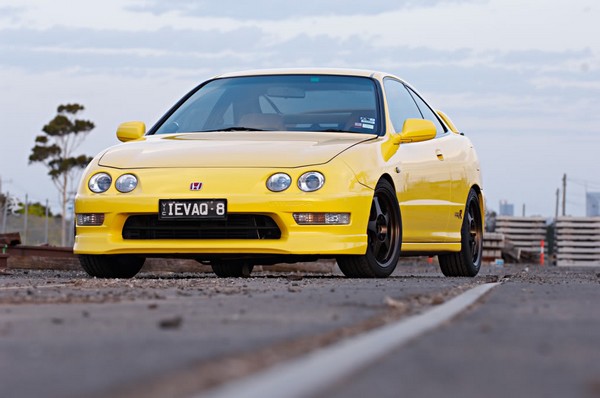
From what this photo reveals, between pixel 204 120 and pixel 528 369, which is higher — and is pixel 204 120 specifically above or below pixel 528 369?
above

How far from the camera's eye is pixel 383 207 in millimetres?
10148

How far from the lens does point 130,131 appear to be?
10.8 meters

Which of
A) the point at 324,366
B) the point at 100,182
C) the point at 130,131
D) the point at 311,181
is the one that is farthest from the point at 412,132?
the point at 324,366

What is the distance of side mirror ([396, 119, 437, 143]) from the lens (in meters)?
10.3

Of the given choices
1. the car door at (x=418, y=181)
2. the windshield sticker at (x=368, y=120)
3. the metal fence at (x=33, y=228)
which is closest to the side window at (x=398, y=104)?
the car door at (x=418, y=181)

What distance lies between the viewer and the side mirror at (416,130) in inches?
407

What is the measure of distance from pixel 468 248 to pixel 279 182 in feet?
10.2

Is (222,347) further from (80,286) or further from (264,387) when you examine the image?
(80,286)

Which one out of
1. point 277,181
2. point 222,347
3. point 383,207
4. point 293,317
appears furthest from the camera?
point 383,207

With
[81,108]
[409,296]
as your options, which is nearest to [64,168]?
[81,108]

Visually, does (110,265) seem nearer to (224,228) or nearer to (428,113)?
(224,228)

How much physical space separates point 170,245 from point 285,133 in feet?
4.52

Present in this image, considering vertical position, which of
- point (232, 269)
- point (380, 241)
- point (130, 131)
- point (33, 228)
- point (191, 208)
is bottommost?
point (33, 228)

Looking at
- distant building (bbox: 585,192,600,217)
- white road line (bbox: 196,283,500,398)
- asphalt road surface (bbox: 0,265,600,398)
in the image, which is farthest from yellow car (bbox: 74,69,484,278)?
distant building (bbox: 585,192,600,217)
